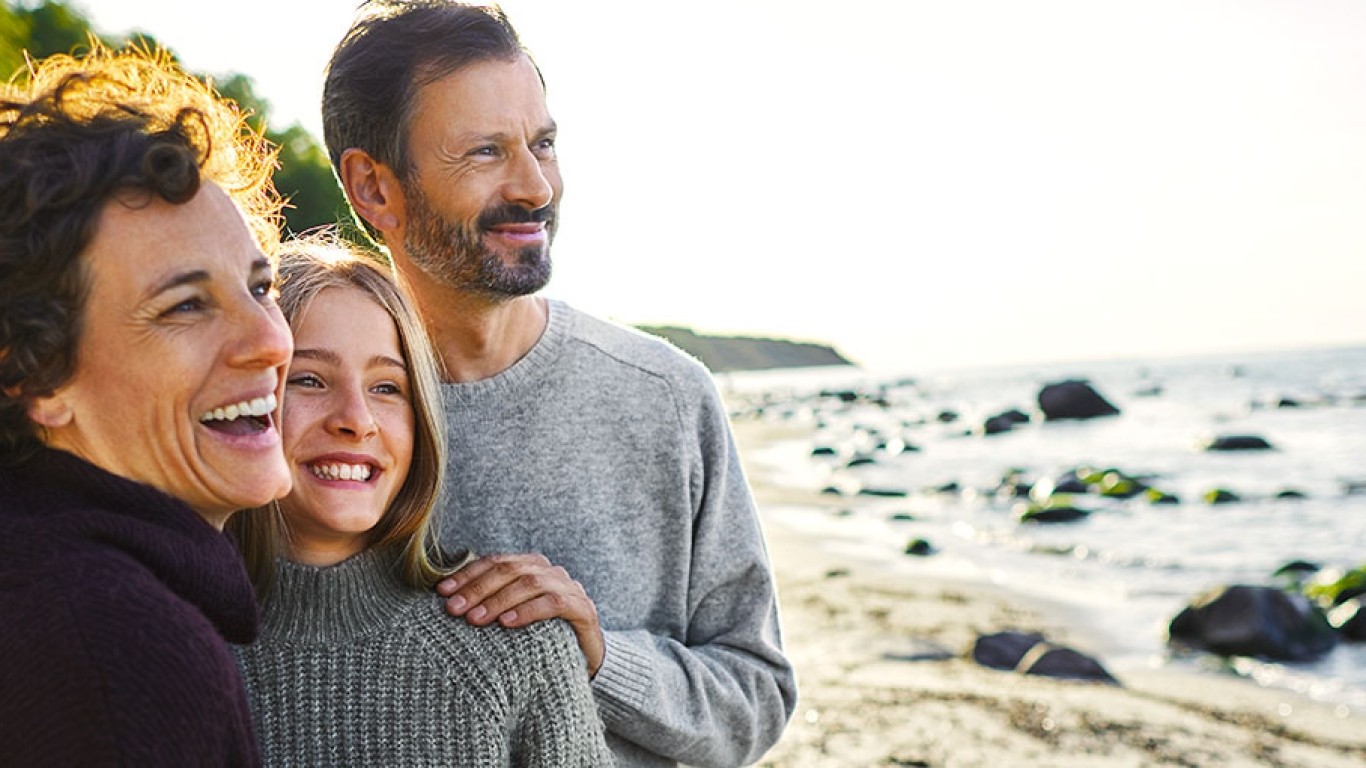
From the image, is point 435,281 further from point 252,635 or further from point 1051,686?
point 1051,686

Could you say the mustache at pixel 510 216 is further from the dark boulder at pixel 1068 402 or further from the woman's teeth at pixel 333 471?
the dark boulder at pixel 1068 402

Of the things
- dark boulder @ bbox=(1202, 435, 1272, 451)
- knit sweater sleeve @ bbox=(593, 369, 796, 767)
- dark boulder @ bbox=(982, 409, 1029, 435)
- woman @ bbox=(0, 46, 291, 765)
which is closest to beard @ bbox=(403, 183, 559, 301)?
knit sweater sleeve @ bbox=(593, 369, 796, 767)

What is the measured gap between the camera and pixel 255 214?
2.42 meters

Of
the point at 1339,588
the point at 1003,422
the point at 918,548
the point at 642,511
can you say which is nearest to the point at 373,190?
the point at 642,511

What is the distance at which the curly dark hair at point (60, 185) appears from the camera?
171cm

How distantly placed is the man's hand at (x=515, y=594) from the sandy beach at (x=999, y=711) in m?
4.75

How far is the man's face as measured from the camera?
333 centimetres

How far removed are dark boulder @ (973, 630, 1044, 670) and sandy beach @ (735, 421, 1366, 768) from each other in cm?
11

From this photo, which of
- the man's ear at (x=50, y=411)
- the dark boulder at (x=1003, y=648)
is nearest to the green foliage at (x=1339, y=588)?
the dark boulder at (x=1003, y=648)

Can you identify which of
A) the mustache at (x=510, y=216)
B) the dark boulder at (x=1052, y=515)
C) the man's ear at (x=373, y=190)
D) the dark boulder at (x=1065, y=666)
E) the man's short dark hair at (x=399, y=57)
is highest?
the man's short dark hair at (x=399, y=57)

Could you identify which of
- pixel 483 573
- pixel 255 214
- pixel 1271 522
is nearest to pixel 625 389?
pixel 483 573

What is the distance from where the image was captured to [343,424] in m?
2.58

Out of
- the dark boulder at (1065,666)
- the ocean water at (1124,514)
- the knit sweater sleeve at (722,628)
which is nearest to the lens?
the knit sweater sleeve at (722,628)

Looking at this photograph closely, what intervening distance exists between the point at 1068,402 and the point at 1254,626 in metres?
34.9
